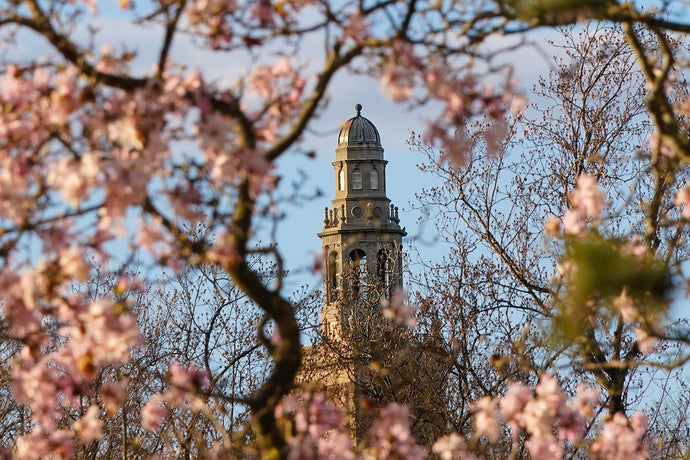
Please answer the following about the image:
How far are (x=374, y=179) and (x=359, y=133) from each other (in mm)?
3022

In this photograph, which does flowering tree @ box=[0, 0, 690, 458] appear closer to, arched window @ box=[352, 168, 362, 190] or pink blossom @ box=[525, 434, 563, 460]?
pink blossom @ box=[525, 434, 563, 460]

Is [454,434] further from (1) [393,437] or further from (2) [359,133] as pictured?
(2) [359,133]

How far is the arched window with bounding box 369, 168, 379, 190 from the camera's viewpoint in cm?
6806

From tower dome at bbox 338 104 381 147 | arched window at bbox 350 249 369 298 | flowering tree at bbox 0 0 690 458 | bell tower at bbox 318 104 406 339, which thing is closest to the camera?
flowering tree at bbox 0 0 690 458

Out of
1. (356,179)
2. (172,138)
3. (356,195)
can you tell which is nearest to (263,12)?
(172,138)

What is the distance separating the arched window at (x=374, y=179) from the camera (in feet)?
223

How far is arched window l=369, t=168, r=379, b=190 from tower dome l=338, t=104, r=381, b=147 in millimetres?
1717

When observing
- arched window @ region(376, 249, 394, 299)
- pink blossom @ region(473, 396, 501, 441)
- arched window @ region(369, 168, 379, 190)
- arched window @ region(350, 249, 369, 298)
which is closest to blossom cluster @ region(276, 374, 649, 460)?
pink blossom @ region(473, 396, 501, 441)

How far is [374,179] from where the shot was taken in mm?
68375

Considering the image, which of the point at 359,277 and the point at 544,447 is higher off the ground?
the point at 359,277

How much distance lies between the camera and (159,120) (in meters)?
3.98

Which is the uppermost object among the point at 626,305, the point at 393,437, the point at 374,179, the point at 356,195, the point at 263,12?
the point at 374,179

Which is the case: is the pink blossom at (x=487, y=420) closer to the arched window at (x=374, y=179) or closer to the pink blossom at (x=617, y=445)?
the pink blossom at (x=617, y=445)

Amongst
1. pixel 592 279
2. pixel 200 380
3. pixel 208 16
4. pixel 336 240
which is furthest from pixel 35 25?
pixel 336 240
